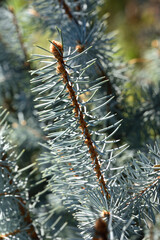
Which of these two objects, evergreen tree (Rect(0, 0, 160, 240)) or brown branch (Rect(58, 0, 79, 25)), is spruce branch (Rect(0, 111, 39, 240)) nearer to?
evergreen tree (Rect(0, 0, 160, 240))

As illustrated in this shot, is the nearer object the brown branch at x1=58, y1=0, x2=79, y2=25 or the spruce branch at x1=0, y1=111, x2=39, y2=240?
the spruce branch at x1=0, y1=111, x2=39, y2=240

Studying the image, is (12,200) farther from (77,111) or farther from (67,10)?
(67,10)

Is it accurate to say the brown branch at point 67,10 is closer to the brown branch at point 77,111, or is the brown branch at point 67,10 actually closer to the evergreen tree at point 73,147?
the evergreen tree at point 73,147

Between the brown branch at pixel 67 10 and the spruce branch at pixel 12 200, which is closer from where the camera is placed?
the spruce branch at pixel 12 200

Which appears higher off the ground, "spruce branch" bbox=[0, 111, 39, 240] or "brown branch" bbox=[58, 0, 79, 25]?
"brown branch" bbox=[58, 0, 79, 25]

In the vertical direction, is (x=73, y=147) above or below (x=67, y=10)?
below

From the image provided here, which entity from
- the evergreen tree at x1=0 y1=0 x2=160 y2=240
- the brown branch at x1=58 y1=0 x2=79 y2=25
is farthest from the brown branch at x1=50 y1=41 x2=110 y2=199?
the brown branch at x1=58 y1=0 x2=79 y2=25

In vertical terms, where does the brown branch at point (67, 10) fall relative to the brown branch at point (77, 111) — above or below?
above

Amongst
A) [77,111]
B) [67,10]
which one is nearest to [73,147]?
[77,111]

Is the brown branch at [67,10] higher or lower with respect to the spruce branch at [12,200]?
higher

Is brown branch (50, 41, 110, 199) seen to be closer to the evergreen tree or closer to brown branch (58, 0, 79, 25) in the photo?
the evergreen tree

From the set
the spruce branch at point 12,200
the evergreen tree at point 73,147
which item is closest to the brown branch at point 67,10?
the evergreen tree at point 73,147

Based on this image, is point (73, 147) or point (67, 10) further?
point (67, 10)
